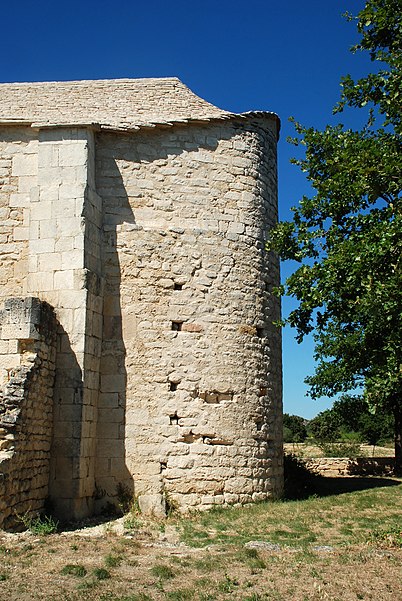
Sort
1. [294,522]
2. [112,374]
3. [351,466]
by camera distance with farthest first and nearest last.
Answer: [351,466], [112,374], [294,522]

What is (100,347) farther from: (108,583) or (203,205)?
(108,583)

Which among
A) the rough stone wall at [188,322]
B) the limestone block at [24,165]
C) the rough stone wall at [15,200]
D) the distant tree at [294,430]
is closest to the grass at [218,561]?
the rough stone wall at [188,322]

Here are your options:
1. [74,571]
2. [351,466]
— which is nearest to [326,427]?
[351,466]

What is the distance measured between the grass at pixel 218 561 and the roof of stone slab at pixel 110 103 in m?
6.41

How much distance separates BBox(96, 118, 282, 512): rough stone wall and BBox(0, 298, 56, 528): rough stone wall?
1.13m

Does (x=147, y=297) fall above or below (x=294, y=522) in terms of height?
above

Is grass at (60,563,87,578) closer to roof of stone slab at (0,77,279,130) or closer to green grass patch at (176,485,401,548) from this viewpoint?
green grass patch at (176,485,401,548)

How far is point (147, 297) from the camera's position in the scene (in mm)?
9969

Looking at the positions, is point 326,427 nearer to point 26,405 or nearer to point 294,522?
point 294,522

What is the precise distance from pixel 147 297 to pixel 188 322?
0.76m

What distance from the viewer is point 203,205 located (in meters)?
10.5

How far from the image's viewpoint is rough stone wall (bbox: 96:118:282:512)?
9.49 meters

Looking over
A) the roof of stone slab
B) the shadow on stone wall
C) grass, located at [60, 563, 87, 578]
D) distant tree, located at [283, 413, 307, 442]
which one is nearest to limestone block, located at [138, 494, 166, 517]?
the shadow on stone wall

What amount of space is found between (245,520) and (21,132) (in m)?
6.91
